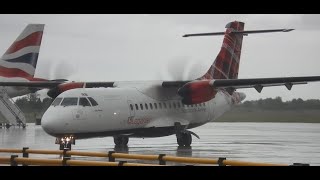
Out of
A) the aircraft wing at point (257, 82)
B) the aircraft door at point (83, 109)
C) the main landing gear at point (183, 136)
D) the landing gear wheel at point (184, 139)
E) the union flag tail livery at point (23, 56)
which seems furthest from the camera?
the union flag tail livery at point (23, 56)

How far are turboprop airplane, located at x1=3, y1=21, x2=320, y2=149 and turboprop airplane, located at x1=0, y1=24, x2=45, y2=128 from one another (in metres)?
14.2

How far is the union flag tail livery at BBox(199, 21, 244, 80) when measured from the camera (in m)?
33.3

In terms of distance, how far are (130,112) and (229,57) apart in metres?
9.09

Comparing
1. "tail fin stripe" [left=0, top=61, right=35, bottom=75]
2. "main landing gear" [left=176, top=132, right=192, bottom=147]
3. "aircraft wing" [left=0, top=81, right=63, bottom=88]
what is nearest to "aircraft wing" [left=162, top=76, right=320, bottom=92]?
"main landing gear" [left=176, top=132, right=192, bottom=147]

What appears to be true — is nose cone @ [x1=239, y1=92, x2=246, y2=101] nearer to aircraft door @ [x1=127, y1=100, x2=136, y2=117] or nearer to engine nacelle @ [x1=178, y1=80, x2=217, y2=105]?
engine nacelle @ [x1=178, y1=80, x2=217, y2=105]

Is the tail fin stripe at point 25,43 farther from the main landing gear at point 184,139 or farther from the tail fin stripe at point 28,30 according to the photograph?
the main landing gear at point 184,139

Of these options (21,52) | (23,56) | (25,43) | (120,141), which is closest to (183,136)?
(120,141)

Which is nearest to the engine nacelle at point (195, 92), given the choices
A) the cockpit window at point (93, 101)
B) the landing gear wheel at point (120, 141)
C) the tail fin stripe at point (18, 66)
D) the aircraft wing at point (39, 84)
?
the landing gear wheel at point (120, 141)

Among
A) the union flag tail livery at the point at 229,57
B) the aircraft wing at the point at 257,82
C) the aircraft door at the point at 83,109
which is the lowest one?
A: the aircraft door at the point at 83,109

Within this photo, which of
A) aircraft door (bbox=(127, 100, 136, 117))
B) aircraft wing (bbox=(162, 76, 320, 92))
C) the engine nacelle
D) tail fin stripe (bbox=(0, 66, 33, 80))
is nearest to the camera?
aircraft door (bbox=(127, 100, 136, 117))

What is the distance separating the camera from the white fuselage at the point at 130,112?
24.2 m
